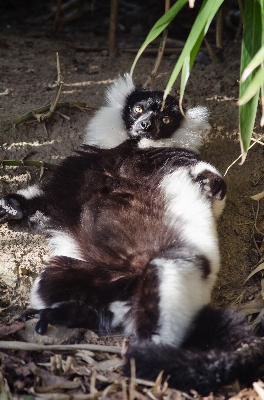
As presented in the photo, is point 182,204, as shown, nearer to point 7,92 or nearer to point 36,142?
point 36,142

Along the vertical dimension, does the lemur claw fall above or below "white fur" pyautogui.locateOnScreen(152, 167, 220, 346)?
below

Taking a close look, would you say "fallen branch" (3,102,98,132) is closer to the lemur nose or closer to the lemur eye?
the lemur eye

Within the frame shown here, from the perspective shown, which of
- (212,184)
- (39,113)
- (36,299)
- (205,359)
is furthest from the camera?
(39,113)

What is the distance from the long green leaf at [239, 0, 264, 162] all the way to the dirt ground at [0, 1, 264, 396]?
1302 mm

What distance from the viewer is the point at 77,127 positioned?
534 centimetres

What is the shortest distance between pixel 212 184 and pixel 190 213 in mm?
312

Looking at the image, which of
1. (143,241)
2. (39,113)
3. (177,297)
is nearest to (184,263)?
(177,297)

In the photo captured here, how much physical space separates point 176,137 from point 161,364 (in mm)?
2082

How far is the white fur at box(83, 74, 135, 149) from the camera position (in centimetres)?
474

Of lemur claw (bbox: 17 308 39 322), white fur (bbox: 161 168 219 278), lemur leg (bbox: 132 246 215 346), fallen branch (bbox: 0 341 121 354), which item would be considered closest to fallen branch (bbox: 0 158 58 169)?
white fur (bbox: 161 168 219 278)

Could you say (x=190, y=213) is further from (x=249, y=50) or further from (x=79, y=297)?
(x=249, y=50)

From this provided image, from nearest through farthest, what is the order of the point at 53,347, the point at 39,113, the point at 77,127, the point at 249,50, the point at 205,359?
1. the point at 205,359
2. the point at 53,347
3. the point at 249,50
4. the point at 39,113
5. the point at 77,127

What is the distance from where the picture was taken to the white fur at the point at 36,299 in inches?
158

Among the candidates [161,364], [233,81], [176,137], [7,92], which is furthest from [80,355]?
[233,81]
